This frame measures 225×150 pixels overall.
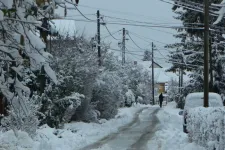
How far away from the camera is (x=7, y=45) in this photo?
429 centimetres

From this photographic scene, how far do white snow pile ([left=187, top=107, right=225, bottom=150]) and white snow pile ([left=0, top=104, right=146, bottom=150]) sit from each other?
447cm

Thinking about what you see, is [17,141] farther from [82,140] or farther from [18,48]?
[18,48]

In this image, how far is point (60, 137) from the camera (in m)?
17.8

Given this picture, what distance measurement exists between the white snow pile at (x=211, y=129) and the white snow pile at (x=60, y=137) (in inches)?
176

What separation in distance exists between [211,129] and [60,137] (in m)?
8.48

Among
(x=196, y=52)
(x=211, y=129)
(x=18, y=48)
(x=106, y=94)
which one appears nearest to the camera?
(x=18, y=48)

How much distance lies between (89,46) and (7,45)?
74.7 ft

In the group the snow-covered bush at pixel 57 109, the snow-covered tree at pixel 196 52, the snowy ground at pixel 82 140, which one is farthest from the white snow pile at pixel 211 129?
the snow-covered tree at pixel 196 52

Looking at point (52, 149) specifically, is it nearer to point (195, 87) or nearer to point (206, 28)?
point (206, 28)

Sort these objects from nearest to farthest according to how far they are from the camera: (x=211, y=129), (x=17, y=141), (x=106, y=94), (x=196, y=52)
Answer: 1. (x=211, y=129)
2. (x=17, y=141)
3. (x=106, y=94)
4. (x=196, y=52)

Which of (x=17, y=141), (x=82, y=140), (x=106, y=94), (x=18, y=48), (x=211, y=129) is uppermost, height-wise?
(x=18, y=48)

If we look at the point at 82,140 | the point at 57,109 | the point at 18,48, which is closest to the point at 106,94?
the point at 57,109

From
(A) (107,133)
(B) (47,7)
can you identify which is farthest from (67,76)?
(B) (47,7)

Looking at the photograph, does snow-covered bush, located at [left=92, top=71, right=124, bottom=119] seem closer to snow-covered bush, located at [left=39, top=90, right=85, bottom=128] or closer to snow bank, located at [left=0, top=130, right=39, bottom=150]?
snow-covered bush, located at [left=39, top=90, right=85, bottom=128]
